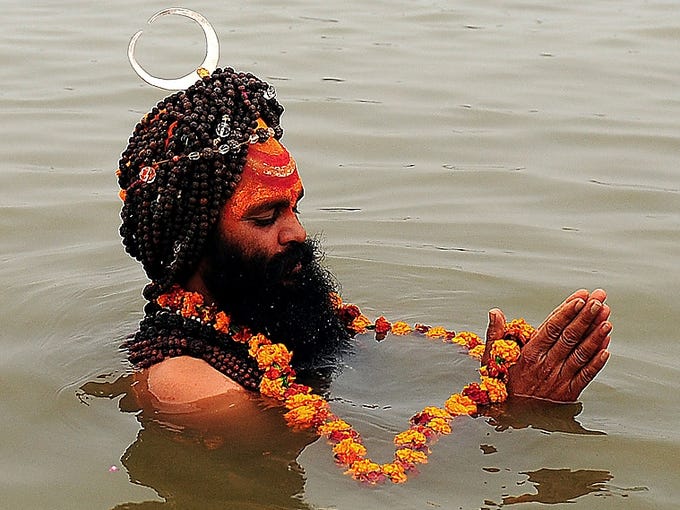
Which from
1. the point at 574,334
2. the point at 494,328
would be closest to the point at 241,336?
the point at 494,328

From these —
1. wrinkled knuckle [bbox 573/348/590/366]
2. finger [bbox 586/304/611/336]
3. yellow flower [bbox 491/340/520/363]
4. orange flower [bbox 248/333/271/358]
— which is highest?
finger [bbox 586/304/611/336]

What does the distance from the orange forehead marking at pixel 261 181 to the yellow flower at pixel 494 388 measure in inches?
38.1

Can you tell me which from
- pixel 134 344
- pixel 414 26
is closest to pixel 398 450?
pixel 134 344

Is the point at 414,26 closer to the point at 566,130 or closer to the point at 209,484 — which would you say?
the point at 566,130

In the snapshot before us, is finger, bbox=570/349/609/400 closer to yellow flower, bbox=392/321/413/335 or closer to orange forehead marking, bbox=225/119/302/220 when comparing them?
yellow flower, bbox=392/321/413/335

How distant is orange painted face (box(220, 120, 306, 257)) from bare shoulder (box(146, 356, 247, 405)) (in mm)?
456

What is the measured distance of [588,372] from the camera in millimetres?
4246

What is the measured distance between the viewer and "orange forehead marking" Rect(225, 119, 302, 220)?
14.4ft

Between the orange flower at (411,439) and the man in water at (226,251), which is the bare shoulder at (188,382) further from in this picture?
the orange flower at (411,439)

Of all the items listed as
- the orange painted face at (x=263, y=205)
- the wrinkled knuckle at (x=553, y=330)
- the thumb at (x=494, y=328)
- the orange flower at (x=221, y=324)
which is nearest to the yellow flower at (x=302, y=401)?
the orange flower at (x=221, y=324)

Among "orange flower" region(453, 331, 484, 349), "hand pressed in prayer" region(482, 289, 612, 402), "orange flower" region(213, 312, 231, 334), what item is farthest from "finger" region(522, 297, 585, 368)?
"orange flower" region(213, 312, 231, 334)

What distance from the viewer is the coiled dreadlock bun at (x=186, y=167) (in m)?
4.36

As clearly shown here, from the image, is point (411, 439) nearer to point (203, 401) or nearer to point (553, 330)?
point (553, 330)

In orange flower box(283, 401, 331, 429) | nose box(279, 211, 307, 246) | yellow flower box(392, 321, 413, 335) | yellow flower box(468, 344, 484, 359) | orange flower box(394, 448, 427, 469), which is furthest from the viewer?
yellow flower box(392, 321, 413, 335)
